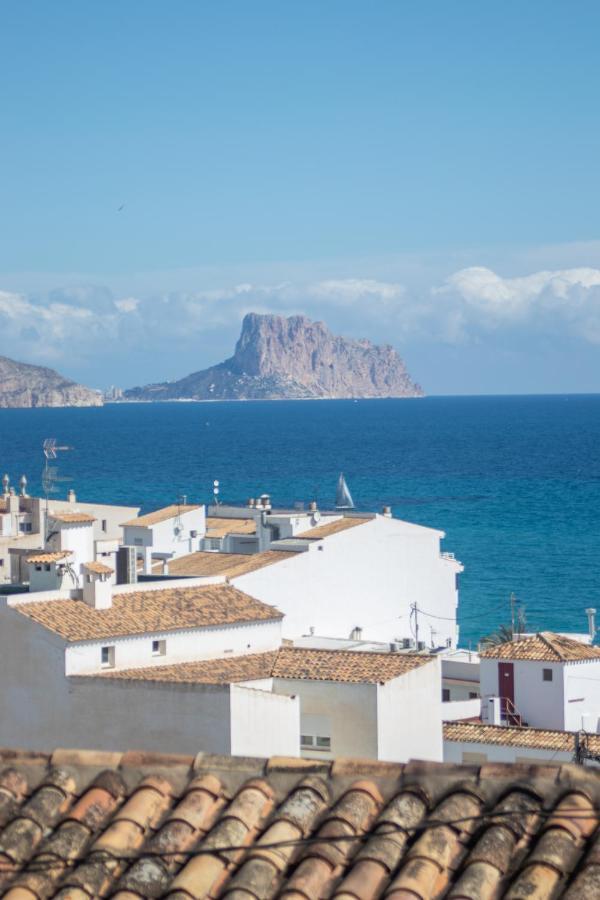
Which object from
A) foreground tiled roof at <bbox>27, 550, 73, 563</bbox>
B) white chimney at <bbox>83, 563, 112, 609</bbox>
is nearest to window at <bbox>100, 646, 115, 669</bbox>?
white chimney at <bbox>83, 563, 112, 609</bbox>

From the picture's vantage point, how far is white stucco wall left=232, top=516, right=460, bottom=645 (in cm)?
4178

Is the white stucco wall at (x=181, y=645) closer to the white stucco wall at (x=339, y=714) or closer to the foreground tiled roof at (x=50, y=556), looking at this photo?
the white stucco wall at (x=339, y=714)

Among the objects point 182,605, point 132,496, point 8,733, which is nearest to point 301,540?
point 182,605

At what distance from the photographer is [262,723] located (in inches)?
921

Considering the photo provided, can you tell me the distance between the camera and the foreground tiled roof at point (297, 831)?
5652 mm

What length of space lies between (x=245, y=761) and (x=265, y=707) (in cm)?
1720

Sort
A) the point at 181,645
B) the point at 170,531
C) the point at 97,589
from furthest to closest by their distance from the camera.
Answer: the point at 170,531
the point at 181,645
the point at 97,589

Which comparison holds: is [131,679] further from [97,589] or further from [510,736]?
[510,736]

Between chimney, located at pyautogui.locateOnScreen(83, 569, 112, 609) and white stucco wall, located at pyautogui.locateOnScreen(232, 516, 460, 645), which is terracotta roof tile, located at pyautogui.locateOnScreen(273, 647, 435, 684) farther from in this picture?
white stucco wall, located at pyautogui.locateOnScreen(232, 516, 460, 645)

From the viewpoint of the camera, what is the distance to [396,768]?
6250mm

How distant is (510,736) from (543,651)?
5.17 m

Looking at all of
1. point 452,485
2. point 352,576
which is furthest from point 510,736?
point 452,485

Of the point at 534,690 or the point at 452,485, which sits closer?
the point at 534,690

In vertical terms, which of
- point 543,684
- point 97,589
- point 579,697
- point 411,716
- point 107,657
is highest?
point 97,589
